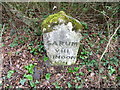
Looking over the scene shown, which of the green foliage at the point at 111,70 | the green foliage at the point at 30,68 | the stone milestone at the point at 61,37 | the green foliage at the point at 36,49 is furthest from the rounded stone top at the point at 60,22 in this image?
the green foliage at the point at 111,70

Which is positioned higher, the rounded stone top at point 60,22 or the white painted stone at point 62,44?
the rounded stone top at point 60,22

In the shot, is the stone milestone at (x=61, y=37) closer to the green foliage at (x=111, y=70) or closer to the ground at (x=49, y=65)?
the ground at (x=49, y=65)

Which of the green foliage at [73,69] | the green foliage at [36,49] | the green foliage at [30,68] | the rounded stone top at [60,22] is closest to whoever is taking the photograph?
the rounded stone top at [60,22]

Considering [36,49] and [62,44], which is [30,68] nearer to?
[36,49]

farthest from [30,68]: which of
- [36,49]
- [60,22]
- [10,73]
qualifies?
[60,22]

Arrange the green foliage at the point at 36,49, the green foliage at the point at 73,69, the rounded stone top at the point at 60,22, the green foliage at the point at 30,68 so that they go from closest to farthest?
1. the rounded stone top at the point at 60,22
2. the green foliage at the point at 30,68
3. the green foliage at the point at 73,69
4. the green foliage at the point at 36,49

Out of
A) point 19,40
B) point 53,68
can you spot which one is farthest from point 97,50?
point 19,40

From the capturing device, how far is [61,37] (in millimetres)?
3121

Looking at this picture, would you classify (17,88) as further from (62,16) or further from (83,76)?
(62,16)

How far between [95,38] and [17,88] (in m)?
2.99

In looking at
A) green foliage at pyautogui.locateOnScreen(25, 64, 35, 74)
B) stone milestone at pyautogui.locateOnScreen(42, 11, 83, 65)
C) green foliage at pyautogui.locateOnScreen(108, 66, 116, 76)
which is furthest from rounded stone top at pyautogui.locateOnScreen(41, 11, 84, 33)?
green foliage at pyautogui.locateOnScreen(108, 66, 116, 76)

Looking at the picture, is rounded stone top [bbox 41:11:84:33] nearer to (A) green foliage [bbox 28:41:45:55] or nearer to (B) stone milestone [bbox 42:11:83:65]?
(B) stone milestone [bbox 42:11:83:65]

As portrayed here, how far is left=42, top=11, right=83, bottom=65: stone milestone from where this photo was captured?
301 cm

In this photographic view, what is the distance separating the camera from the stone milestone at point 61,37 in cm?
301
